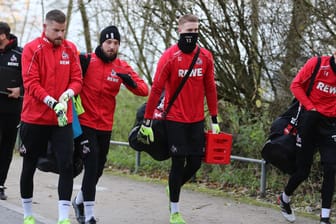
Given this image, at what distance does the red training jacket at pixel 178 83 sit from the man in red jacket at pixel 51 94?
0.95 meters

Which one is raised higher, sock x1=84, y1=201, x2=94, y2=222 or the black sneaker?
sock x1=84, y1=201, x2=94, y2=222

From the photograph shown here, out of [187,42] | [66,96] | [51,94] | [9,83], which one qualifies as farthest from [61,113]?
[9,83]

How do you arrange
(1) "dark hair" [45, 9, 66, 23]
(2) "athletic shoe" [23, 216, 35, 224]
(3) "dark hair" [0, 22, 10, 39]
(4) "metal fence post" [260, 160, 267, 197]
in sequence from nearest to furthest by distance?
(1) "dark hair" [45, 9, 66, 23]
(2) "athletic shoe" [23, 216, 35, 224]
(3) "dark hair" [0, 22, 10, 39]
(4) "metal fence post" [260, 160, 267, 197]

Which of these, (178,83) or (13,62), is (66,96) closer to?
(178,83)

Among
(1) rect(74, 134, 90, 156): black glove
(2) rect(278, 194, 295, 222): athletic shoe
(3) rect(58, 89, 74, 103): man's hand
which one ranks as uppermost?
(3) rect(58, 89, 74, 103): man's hand

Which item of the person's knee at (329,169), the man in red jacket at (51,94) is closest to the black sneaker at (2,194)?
the man in red jacket at (51,94)

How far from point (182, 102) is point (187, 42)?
63 cm

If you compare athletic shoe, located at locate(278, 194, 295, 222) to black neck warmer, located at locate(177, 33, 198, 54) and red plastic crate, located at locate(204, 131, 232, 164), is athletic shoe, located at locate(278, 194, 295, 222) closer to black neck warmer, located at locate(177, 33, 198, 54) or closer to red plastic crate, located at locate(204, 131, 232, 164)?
red plastic crate, located at locate(204, 131, 232, 164)

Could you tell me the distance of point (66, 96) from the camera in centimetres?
538

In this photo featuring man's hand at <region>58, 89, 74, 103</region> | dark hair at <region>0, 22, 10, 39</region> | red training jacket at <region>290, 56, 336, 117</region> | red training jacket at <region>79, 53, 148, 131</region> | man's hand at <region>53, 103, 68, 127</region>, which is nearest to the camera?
man's hand at <region>53, 103, 68, 127</region>

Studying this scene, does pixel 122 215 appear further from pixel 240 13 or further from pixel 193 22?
pixel 240 13

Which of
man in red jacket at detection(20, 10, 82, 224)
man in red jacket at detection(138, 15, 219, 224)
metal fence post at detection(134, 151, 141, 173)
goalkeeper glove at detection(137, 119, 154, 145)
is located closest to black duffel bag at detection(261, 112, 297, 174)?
man in red jacket at detection(138, 15, 219, 224)

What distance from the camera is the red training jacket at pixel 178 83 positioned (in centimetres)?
618

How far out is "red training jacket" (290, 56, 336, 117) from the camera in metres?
6.38
